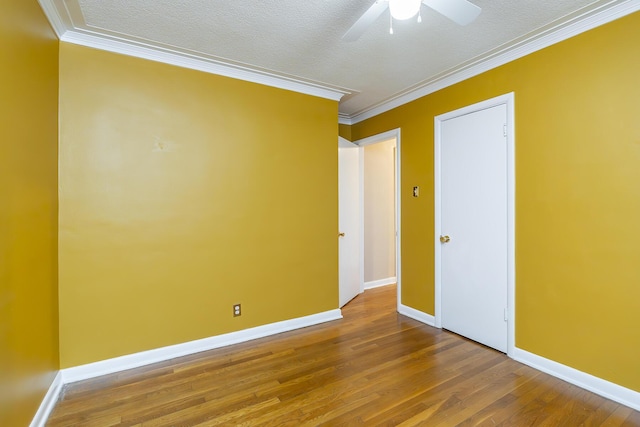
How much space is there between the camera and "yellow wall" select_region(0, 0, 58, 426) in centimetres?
145

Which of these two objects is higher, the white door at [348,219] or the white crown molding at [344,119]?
the white crown molding at [344,119]

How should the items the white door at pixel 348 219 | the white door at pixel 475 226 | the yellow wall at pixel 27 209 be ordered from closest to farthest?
the yellow wall at pixel 27 209 < the white door at pixel 475 226 < the white door at pixel 348 219

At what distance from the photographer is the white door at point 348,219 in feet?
13.0

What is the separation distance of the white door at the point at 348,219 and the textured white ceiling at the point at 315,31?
1.23 meters

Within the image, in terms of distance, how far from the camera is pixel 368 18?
65.6 inches

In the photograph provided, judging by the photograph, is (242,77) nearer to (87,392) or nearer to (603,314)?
(87,392)

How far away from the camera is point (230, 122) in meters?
2.90

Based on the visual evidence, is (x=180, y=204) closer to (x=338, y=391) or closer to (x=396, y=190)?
(x=338, y=391)

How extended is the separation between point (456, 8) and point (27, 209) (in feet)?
8.60

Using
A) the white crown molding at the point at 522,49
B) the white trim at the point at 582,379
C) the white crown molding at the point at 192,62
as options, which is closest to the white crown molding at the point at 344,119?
the white crown molding at the point at 522,49

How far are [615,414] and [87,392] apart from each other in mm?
3531

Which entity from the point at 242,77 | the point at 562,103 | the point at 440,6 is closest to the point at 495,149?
the point at 562,103

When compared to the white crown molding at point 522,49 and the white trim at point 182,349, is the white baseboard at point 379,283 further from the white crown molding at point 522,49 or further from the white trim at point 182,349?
the white crown molding at point 522,49

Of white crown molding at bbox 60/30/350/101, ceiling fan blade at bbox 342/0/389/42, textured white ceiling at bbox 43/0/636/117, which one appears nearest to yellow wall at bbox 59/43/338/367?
white crown molding at bbox 60/30/350/101
